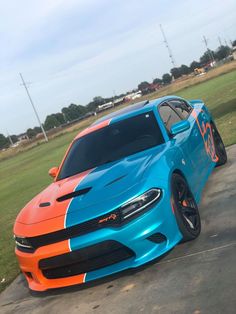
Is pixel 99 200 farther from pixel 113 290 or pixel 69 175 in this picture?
pixel 69 175

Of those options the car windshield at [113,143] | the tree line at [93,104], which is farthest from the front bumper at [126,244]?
the tree line at [93,104]

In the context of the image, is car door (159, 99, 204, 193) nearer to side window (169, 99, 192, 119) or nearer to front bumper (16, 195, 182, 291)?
side window (169, 99, 192, 119)

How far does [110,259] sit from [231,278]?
1098mm

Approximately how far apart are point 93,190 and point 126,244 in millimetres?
742

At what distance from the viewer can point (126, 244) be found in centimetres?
439

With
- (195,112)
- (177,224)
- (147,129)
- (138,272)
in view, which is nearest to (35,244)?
(138,272)

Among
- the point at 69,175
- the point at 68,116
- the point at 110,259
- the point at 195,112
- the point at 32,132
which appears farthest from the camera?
the point at 68,116

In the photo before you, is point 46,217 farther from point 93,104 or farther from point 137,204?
point 93,104

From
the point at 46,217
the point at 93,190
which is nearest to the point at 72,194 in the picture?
the point at 93,190

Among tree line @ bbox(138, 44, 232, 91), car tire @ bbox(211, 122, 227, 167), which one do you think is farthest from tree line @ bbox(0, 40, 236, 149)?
car tire @ bbox(211, 122, 227, 167)

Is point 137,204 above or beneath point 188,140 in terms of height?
beneath

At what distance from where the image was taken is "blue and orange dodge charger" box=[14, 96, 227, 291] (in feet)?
14.5

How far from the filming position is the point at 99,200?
15.2 feet

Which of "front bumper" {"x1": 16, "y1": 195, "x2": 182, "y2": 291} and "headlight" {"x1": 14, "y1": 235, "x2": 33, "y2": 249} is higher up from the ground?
"headlight" {"x1": 14, "y1": 235, "x2": 33, "y2": 249}
